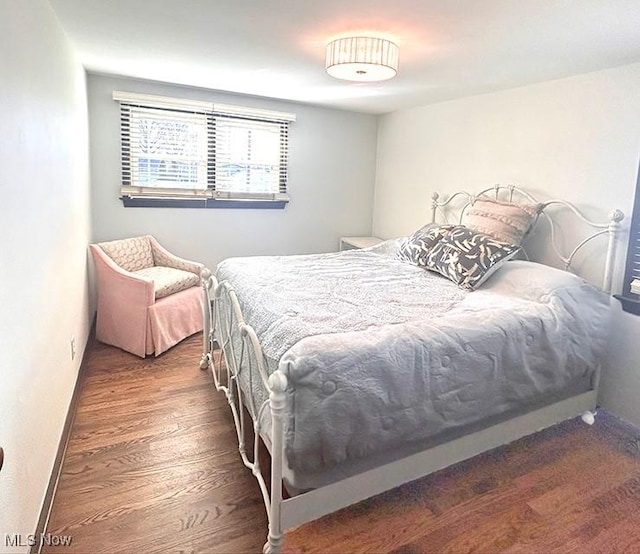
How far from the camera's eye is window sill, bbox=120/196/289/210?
12.5 feet

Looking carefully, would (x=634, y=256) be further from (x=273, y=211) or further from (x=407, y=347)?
(x=273, y=211)

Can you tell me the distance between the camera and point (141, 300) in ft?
10.2

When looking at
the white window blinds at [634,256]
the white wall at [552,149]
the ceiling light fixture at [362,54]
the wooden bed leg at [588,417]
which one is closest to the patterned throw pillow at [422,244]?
the white wall at [552,149]

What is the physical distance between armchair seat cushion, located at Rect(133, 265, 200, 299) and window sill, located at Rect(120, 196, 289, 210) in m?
0.61

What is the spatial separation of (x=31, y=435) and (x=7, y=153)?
3.26 feet

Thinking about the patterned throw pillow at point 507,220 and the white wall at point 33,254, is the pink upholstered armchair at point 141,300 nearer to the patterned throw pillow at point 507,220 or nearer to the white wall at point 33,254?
the white wall at point 33,254

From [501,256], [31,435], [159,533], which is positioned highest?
[501,256]

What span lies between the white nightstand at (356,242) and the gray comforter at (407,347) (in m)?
1.65

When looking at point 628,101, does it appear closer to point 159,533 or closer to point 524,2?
point 524,2

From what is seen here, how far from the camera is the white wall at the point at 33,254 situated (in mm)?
1312

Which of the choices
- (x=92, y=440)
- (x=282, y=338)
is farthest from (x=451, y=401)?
(x=92, y=440)

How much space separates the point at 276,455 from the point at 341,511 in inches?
20.0

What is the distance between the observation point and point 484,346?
6.16 ft

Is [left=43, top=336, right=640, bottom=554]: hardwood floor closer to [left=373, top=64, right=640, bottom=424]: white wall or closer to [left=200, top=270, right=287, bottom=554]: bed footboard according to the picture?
[left=200, top=270, right=287, bottom=554]: bed footboard
